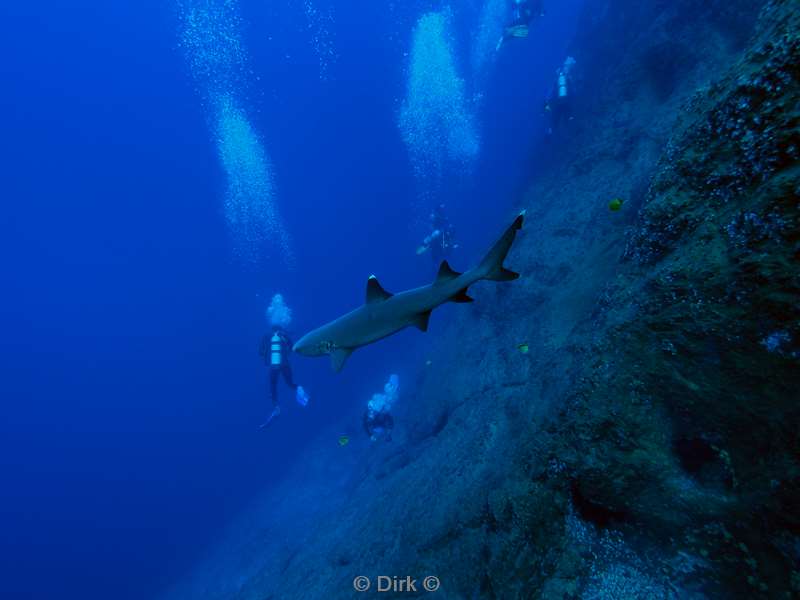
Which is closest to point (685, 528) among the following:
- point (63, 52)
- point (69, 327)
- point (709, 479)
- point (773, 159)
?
point (709, 479)

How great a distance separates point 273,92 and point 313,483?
9850cm

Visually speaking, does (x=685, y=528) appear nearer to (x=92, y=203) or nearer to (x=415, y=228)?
(x=415, y=228)

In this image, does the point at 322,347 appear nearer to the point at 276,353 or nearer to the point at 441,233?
the point at 276,353

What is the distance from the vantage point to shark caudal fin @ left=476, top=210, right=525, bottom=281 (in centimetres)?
216

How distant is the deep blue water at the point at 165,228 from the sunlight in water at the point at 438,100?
458 cm

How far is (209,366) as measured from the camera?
8706cm

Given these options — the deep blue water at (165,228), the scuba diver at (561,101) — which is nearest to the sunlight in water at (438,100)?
the deep blue water at (165,228)

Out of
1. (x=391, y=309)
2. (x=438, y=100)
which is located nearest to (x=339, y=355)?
(x=391, y=309)

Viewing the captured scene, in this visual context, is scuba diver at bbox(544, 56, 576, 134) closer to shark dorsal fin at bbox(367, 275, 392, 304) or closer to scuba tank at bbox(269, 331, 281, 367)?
scuba tank at bbox(269, 331, 281, 367)

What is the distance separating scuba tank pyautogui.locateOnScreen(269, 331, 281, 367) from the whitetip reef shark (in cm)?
915

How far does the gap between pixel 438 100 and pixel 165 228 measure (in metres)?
88.5

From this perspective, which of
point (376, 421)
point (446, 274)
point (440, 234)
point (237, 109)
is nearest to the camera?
point (446, 274)

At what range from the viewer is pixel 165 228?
331ft

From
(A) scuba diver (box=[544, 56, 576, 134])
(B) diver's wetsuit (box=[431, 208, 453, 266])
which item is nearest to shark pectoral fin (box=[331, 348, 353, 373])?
(B) diver's wetsuit (box=[431, 208, 453, 266])
